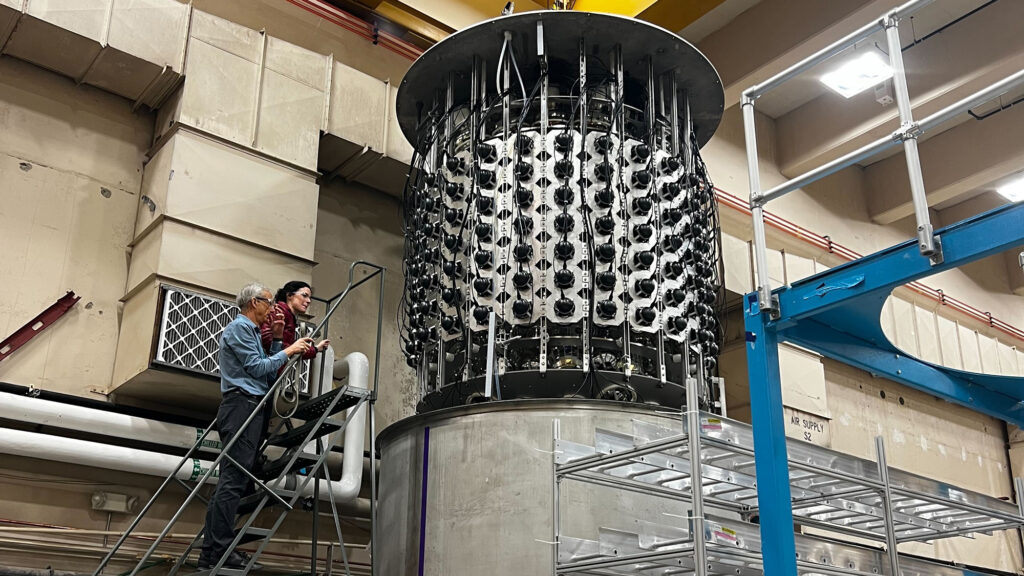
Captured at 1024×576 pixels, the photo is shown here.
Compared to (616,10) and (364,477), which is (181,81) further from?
(616,10)

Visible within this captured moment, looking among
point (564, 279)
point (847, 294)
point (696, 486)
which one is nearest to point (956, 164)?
point (564, 279)

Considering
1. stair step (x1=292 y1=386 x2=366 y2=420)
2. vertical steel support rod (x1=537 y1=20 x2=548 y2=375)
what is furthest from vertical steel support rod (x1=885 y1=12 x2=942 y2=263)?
stair step (x1=292 y1=386 x2=366 y2=420)

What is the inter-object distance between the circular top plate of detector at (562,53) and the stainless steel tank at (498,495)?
12.6ft

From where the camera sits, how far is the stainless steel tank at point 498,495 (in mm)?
8875

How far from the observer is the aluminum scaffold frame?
20.2ft

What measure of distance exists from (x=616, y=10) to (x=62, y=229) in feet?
25.1

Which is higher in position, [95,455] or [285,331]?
[285,331]

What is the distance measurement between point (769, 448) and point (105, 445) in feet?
20.0

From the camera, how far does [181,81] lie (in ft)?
35.3

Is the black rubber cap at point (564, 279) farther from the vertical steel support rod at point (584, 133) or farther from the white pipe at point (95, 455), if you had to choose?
the white pipe at point (95, 455)

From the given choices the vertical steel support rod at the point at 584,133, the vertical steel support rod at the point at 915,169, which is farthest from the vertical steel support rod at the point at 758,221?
the vertical steel support rod at the point at 584,133

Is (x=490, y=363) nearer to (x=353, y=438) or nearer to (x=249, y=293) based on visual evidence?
(x=353, y=438)

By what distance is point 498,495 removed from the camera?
29.8 ft

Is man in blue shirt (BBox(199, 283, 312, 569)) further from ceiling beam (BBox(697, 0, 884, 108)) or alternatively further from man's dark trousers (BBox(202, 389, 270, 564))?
ceiling beam (BBox(697, 0, 884, 108))
